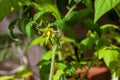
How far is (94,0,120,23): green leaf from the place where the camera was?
0.46m

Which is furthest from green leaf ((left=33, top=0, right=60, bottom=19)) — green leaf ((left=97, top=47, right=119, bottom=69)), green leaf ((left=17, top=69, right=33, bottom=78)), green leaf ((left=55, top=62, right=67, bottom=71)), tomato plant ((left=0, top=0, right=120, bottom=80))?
green leaf ((left=17, top=69, right=33, bottom=78))

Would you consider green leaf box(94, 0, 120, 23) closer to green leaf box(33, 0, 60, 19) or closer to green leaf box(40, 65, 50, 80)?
green leaf box(33, 0, 60, 19)

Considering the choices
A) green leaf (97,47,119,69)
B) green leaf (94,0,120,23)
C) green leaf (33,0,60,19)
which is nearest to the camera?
green leaf (94,0,120,23)

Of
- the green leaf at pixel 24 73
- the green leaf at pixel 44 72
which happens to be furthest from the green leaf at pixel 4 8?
the green leaf at pixel 24 73

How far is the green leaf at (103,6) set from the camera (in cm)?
46

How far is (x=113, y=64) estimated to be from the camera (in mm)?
777

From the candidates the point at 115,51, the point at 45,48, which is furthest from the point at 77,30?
the point at 115,51

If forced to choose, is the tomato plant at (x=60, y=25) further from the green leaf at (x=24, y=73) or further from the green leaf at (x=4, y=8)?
the green leaf at (x=24, y=73)

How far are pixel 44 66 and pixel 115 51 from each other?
0.21 m

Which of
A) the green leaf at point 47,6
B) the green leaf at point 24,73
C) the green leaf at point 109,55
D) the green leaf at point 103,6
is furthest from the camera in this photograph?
the green leaf at point 24,73

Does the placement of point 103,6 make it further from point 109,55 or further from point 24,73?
point 24,73

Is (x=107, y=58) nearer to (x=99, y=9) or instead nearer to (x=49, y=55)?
(x=49, y=55)

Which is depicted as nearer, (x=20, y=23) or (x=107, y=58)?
(x=20, y=23)

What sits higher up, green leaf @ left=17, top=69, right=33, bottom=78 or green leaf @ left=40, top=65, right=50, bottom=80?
green leaf @ left=40, top=65, right=50, bottom=80
